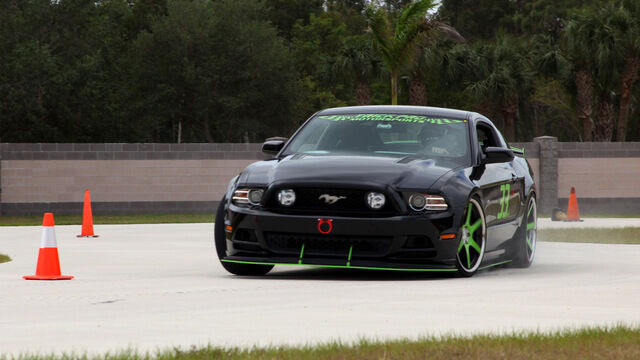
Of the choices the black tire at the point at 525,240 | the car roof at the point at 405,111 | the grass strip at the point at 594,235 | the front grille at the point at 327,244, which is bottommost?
the grass strip at the point at 594,235

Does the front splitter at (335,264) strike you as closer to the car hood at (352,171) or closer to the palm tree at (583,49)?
the car hood at (352,171)

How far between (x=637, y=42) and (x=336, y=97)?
111 feet

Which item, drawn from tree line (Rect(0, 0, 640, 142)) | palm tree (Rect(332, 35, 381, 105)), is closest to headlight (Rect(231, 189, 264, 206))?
tree line (Rect(0, 0, 640, 142))

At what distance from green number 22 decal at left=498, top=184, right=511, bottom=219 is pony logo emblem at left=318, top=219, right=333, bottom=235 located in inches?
82.8

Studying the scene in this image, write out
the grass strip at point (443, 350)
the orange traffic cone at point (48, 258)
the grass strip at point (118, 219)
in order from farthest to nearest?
the grass strip at point (118, 219)
the orange traffic cone at point (48, 258)
the grass strip at point (443, 350)

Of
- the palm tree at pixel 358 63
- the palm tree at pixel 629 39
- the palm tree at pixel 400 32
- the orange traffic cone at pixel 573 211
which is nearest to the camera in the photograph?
the orange traffic cone at pixel 573 211

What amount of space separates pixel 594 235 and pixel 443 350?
47.1ft

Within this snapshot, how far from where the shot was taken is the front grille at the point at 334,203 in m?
9.80

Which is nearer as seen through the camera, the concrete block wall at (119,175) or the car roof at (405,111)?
the car roof at (405,111)

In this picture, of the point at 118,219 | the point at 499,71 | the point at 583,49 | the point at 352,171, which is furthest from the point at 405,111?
the point at 499,71

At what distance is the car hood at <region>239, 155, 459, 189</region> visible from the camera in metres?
9.85

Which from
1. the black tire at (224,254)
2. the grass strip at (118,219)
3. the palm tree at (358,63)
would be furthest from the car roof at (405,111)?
the palm tree at (358,63)

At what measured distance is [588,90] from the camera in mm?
46188


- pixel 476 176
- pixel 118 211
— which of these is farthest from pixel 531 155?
pixel 476 176
